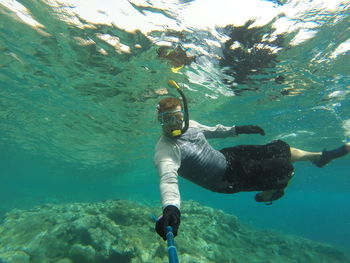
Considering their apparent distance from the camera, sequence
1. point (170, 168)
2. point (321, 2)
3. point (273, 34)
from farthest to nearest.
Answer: point (273, 34), point (321, 2), point (170, 168)

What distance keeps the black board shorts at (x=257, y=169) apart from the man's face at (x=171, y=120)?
4.39 feet

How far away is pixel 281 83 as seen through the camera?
13.1m

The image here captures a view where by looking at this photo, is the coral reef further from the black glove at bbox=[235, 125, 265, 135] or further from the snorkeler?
the black glove at bbox=[235, 125, 265, 135]

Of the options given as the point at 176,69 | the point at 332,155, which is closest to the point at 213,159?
the point at 332,155

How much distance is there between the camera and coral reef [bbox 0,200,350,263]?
7.74 meters

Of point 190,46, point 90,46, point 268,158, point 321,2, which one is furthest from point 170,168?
point 90,46

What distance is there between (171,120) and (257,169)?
1.92 meters

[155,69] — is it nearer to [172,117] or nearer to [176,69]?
[176,69]

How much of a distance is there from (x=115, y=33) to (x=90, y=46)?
5.70 ft

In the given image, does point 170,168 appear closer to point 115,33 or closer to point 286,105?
point 115,33

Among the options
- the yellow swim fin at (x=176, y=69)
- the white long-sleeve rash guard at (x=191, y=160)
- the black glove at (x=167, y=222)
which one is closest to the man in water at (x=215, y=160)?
the white long-sleeve rash guard at (x=191, y=160)

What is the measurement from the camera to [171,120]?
13.3 feet

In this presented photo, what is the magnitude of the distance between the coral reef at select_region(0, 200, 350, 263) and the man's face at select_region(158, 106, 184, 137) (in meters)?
6.10

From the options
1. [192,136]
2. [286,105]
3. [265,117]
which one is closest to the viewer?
[192,136]
